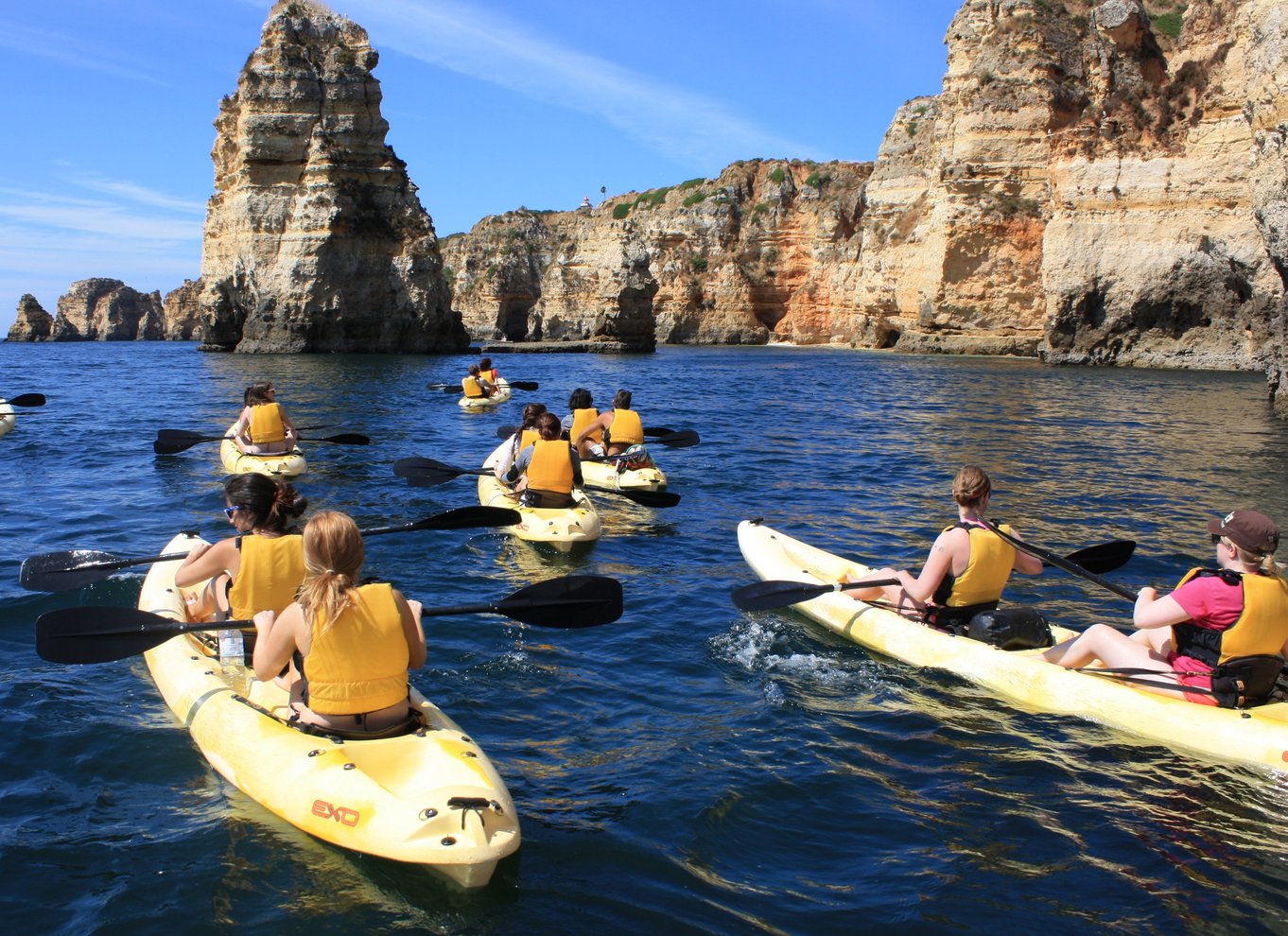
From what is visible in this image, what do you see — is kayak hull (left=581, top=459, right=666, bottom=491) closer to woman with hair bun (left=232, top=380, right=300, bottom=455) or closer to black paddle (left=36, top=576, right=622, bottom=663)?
woman with hair bun (left=232, top=380, right=300, bottom=455)

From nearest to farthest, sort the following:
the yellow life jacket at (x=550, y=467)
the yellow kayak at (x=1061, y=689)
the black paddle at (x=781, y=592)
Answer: the yellow kayak at (x=1061, y=689)
the black paddle at (x=781, y=592)
the yellow life jacket at (x=550, y=467)

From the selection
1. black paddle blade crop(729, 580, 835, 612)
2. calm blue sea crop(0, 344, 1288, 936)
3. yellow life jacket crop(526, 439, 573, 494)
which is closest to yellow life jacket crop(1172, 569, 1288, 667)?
calm blue sea crop(0, 344, 1288, 936)

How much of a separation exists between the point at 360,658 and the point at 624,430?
28.7 feet

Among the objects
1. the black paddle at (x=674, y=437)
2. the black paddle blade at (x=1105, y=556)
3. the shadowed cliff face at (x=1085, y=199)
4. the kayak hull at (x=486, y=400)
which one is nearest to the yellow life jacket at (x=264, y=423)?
the black paddle at (x=674, y=437)

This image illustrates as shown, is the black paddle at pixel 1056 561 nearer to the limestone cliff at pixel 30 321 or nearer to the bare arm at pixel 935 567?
the bare arm at pixel 935 567

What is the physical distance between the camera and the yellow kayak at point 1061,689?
5.58m

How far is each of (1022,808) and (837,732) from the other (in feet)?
3.93

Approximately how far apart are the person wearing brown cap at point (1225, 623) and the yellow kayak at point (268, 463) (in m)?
10.3

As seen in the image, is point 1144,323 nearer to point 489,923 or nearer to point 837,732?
point 837,732

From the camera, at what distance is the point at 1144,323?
3378 cm

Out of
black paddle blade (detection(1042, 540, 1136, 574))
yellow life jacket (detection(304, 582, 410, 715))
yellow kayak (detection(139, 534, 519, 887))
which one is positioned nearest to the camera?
yellow kayak (detection(139, 534, 519, 887))

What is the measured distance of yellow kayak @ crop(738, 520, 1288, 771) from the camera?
18.3 ft

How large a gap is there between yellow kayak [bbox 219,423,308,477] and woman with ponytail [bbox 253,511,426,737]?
8.52 meters

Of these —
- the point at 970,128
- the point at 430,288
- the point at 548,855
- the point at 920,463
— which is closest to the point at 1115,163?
the point at 970,128
